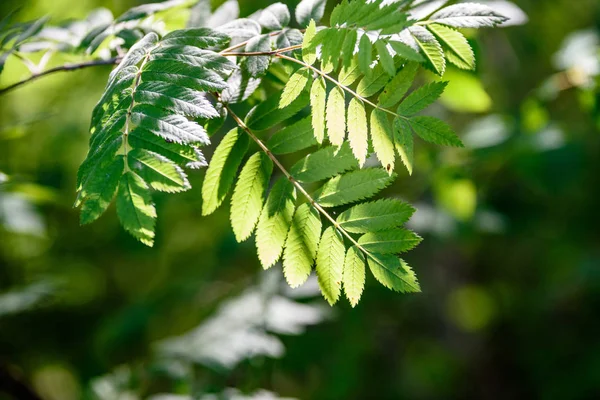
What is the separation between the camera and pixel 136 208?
2.61 feet

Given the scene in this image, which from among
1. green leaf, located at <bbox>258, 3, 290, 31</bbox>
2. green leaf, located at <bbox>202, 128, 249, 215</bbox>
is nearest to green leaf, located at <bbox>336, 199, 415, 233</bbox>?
green leaf, located at <bbox>202, 128, 249, 215</bbox>

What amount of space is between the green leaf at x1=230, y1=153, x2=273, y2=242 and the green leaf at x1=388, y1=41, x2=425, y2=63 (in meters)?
0.32

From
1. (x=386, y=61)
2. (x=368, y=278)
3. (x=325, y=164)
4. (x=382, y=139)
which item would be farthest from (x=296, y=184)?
A: (x=368, y=278)

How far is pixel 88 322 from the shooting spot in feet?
9.88

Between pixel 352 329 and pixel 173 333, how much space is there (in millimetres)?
1416

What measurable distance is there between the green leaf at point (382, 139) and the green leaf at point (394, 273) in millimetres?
156

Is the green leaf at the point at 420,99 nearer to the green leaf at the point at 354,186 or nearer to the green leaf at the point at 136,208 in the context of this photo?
the green leaf at the point at 354,186

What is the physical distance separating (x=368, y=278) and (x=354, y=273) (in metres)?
1.38

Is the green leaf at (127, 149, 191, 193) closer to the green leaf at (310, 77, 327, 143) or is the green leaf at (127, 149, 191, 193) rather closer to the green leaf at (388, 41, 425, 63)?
the green leaf at (310, 77, 327, 143)

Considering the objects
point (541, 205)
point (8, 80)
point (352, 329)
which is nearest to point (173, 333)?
point (352, 329)

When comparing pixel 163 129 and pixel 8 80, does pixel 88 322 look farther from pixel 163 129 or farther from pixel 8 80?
pixel 163 129

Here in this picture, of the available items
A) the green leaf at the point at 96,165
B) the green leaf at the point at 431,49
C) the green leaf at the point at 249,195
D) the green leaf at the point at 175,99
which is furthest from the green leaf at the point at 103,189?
the green leaf at the point at 431,49

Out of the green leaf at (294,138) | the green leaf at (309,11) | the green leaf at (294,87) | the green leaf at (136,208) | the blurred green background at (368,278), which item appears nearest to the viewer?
the green leaf at (136,208)

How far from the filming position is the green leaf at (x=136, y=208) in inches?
30.7
